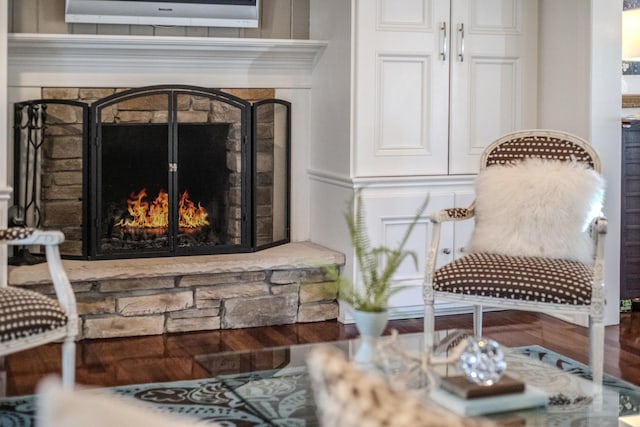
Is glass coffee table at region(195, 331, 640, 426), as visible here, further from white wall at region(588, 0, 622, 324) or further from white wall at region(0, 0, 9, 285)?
white wall at region(588, 0, 622, 324)

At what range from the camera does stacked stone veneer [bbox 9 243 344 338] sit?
171 inches

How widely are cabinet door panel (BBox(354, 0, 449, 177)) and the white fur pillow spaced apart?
900 mm

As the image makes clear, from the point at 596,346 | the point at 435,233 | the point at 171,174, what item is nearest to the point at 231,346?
the point at 171,174

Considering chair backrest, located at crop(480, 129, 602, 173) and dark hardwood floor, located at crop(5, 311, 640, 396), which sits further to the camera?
chair backrest, located at crop(480, 129, 602, 173)

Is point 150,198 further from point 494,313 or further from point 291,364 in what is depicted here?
point 291,364

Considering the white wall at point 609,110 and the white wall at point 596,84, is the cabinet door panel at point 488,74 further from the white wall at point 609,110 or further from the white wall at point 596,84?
the white wall at point 609,110

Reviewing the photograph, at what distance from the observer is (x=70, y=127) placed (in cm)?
457

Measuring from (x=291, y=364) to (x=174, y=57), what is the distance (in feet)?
8.08

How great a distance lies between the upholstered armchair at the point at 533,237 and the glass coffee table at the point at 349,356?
1.75 feet

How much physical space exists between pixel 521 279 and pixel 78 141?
Answer: 2.24m

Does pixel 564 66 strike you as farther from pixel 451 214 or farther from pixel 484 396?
pixel 484 396

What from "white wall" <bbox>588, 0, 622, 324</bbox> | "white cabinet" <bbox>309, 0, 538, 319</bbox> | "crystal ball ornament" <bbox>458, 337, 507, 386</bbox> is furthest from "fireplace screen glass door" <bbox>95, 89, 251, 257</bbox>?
"crystal ball ornament" <bbox>458, 337, 507, 386</bbox>

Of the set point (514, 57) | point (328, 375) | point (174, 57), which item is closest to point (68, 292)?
point (174, 57)

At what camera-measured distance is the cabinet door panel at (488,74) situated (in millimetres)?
4816
